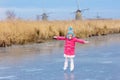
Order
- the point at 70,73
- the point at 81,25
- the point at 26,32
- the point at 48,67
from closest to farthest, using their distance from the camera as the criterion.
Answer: the point at 70,73 < the point at 48,67 < the point at 26,32 < the point at 81,25

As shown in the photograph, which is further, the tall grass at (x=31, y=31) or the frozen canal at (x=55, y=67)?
the tall grass at (x=31, y=31)

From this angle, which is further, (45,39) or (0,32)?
(45,39)

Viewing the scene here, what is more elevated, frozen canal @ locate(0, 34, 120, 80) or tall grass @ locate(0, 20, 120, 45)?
tall grass @ locate(0, 20, 120, 45)

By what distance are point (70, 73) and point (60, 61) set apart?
9.37ft

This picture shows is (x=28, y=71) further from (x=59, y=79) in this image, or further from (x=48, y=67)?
(x=59, y=79)

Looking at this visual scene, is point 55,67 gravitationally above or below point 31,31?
below

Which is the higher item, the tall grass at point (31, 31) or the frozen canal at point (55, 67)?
the tall grass at point (31, 31)

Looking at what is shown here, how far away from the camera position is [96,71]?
12.6 m

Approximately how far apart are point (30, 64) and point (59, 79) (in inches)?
132

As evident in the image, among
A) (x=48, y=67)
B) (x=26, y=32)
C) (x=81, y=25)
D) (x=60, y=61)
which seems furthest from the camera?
(x=81, y=25)

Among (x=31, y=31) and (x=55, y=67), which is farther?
(x=31, y=31)

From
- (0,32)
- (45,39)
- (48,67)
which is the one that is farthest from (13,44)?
(48,67)

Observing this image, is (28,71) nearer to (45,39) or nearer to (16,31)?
(16,31)

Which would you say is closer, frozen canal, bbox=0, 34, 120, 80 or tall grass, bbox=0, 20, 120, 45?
frozen canal, bbox=0, 34, 120, 80
